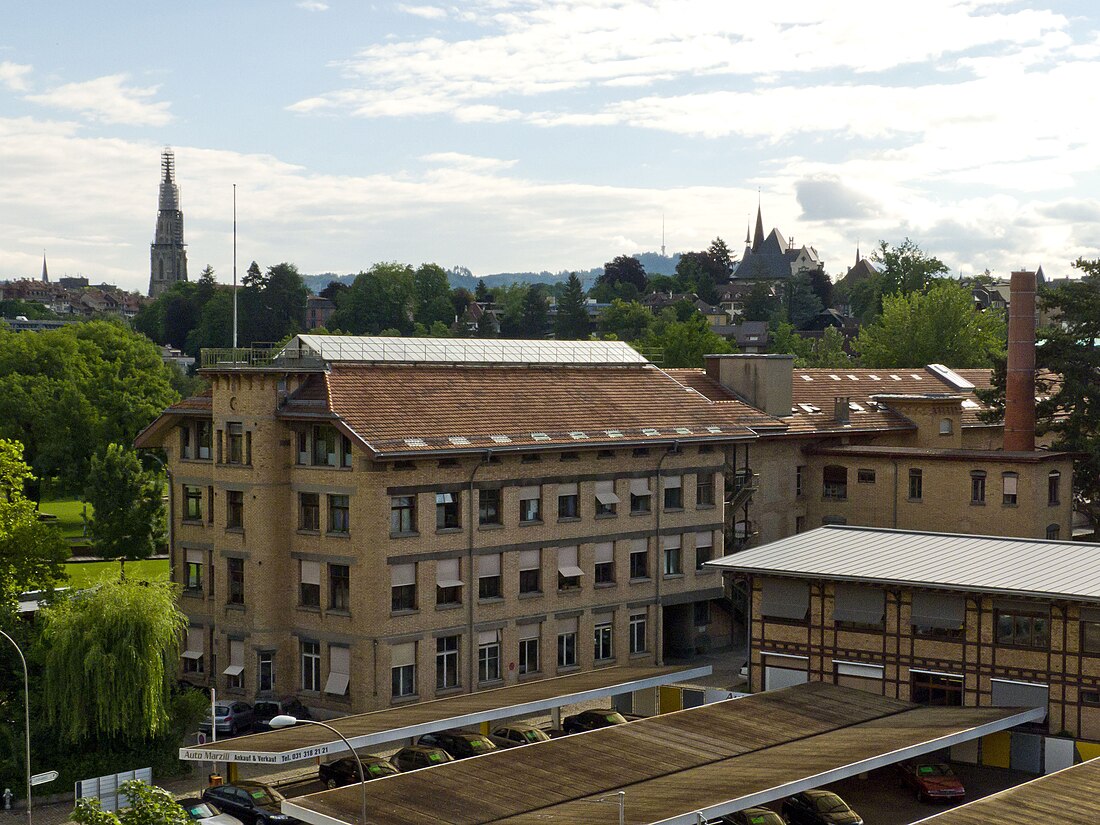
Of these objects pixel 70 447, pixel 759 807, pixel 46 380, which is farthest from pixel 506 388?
pixel 46 380

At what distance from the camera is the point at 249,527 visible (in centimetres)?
5634

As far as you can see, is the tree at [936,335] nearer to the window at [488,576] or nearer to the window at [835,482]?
the window at [835,482]

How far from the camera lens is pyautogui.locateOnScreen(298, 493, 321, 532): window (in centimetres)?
5575

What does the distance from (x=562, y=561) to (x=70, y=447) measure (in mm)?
54110

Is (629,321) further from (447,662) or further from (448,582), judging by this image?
(447,662)

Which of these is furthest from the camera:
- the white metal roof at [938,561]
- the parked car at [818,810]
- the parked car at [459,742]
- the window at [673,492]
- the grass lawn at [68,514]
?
the grass lawn at [68,514]

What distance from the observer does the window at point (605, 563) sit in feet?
202

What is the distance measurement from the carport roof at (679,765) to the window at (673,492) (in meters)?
16.9

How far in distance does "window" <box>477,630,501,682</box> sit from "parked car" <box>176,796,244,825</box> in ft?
51.4

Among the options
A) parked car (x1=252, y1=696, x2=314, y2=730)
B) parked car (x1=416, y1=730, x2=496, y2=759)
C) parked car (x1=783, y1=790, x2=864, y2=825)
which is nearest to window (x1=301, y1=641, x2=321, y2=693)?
parked car (x1=252, y1=696, x2=314, y2=730)

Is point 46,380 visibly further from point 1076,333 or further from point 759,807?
point 759,807

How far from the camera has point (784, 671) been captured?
5247 centimetres

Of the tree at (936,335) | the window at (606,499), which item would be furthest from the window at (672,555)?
the tree at (936,335)

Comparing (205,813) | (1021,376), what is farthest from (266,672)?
(1021,376)
